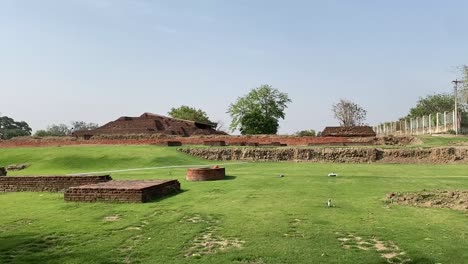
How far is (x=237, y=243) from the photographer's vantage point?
733cm

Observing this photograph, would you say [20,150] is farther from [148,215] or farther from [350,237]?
[350,237]

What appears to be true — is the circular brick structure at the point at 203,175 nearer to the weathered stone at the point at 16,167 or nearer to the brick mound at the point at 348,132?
the weathered stone at the point at 16,167

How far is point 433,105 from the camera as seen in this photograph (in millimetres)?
79625

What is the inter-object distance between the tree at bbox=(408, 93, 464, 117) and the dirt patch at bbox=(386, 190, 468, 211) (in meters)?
71.3

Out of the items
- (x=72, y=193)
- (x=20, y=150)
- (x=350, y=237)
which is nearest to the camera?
(x=350, y=237)

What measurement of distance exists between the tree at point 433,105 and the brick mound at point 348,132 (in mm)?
38699

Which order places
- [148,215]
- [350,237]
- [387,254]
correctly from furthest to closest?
[148,215] → [350,237] → [387,254]

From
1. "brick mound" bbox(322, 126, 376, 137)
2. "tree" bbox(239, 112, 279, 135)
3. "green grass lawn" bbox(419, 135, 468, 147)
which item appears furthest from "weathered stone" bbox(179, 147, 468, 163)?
"tree" bbox(239, 112, 279, 135)

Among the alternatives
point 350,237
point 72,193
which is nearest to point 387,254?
point 350,237

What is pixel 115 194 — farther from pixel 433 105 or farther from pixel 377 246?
pixel 433 105

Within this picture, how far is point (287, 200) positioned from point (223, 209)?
1.85 metres

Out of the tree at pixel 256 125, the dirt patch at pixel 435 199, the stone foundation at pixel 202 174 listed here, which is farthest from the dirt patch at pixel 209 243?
the tree at pixel 256 125

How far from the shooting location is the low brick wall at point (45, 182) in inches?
589

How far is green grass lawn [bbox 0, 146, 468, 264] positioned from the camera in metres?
6.68
